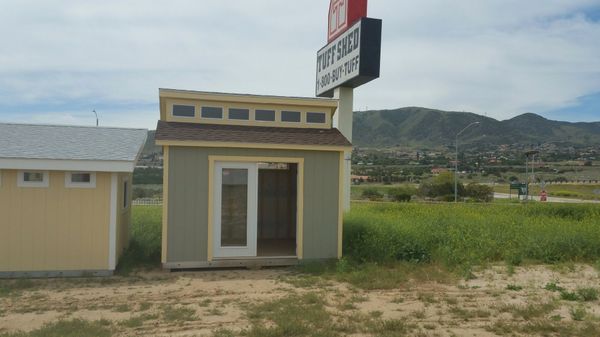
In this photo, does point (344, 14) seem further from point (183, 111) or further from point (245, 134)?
point (183, 111)

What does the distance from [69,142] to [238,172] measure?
3.50 meters

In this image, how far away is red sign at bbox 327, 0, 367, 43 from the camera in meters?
14.3

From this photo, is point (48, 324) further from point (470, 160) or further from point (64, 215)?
point (470, 160)

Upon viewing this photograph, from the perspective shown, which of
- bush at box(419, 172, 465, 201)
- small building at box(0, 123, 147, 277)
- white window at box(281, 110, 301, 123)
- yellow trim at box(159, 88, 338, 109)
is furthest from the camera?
bush at box(419, 172, 465, 201)

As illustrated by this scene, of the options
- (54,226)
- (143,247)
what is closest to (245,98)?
(143,247)

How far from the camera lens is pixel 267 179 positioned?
1355cm

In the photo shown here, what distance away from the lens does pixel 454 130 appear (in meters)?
115

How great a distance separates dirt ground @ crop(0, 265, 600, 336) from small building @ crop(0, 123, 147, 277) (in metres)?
0.60

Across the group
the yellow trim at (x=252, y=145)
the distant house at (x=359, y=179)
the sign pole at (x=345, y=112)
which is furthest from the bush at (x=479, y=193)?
the yellow trim at (x=252, y=145)

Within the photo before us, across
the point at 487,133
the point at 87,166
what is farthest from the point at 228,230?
the point at 487,133

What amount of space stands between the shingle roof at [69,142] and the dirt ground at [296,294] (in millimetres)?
2358

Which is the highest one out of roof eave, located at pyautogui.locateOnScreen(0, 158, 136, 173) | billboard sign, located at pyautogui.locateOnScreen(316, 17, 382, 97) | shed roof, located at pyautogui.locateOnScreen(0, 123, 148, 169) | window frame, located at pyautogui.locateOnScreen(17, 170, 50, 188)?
billboard sign, located at pyautogui.locateOnScreen(316, 17, 382, 97)

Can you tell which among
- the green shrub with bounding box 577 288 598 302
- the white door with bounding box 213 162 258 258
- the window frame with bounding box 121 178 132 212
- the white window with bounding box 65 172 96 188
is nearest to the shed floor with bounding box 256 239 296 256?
the white door with bounding box 213 162 258 258

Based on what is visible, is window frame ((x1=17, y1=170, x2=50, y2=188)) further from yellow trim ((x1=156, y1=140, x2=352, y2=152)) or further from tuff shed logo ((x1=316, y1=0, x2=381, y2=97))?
tuff shed logo ((x1=316, y1=0, x2=381, y2=97))
